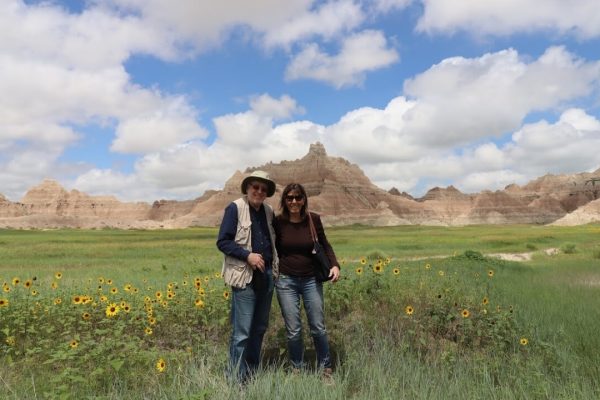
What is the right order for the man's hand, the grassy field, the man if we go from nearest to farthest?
1. the grassy field
2. the man's hand
3. the man

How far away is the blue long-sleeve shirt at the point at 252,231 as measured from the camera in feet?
15.5

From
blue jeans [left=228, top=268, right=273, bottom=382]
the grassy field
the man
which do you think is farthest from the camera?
blue jeans [left=228, top=268, right=273, bottom=382]

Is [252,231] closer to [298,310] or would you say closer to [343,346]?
[298,310]

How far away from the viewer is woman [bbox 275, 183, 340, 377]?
518 centimetres

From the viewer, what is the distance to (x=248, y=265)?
4840 mm

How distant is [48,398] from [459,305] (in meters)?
5.62

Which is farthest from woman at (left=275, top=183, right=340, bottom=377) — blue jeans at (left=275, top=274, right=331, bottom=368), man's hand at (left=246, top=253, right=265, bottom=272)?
man's hand at (left=246, top=253, right=265, bottom=272)

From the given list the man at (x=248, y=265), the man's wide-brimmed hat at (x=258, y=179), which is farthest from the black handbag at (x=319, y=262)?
the man's wide-brimmed hat at (x=258, y=179)

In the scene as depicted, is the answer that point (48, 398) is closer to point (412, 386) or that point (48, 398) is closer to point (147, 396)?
point (147, 396)

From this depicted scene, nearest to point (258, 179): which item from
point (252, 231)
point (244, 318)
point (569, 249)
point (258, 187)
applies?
point (258, 187)

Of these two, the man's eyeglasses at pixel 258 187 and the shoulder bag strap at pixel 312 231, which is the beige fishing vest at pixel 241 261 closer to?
the man's eyeglasses at pixel 258 187

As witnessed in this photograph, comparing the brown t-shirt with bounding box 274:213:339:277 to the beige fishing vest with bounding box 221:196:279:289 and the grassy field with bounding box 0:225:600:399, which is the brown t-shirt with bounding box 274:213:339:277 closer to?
the beige fishing vest with bounding box 221:196:279:289

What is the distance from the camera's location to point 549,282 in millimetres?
12812

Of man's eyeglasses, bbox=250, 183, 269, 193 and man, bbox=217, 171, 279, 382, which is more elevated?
man's eyeglasses, bbox=250, 183, 269, 193
